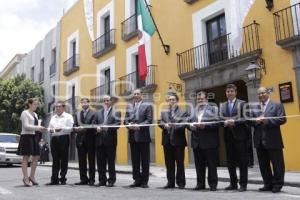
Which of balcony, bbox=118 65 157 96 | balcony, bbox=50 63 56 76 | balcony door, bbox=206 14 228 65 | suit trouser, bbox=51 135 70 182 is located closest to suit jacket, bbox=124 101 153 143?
suit trouser, bbox=51 135 70 182

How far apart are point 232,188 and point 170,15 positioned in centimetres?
982

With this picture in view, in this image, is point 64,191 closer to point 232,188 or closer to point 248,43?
point 232,188

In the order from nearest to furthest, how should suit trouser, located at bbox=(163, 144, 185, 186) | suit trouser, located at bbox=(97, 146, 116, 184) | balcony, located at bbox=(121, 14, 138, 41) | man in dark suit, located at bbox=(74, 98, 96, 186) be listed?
1. suit trouser, located at bbox=(163, 144, 185, 186)
2. suit trouser, located at bbox=(97, 146, 116, 184)
3. man in dark suit, located at bbox=(74, 98, 96, 186)
4. balcony, located at bbox=(121, 14, 138, 41)

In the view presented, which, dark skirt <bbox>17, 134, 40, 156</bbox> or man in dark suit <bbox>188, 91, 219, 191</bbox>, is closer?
man in dark suit <bbox>188, 91, 219, 191</bbox>

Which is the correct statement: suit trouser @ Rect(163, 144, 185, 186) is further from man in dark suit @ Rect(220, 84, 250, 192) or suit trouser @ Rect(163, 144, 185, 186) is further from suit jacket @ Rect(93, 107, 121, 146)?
suit jacket @ Rect(93, 107, 121, 146)

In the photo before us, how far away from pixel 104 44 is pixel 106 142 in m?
12.7

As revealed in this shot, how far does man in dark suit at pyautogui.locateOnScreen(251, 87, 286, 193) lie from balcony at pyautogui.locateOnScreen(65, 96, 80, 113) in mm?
16145

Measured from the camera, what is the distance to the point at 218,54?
13195mm

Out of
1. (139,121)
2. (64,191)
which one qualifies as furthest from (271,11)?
(64,191)

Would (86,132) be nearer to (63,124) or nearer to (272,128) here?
(63,124)

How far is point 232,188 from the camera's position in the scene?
688cm

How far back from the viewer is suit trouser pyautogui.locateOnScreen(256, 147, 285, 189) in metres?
6.44

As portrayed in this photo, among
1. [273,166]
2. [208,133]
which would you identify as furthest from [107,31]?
[273,166]

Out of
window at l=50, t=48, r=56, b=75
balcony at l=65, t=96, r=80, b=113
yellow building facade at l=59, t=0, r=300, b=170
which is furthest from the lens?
window at l=50, t=48, r=56, b=75
